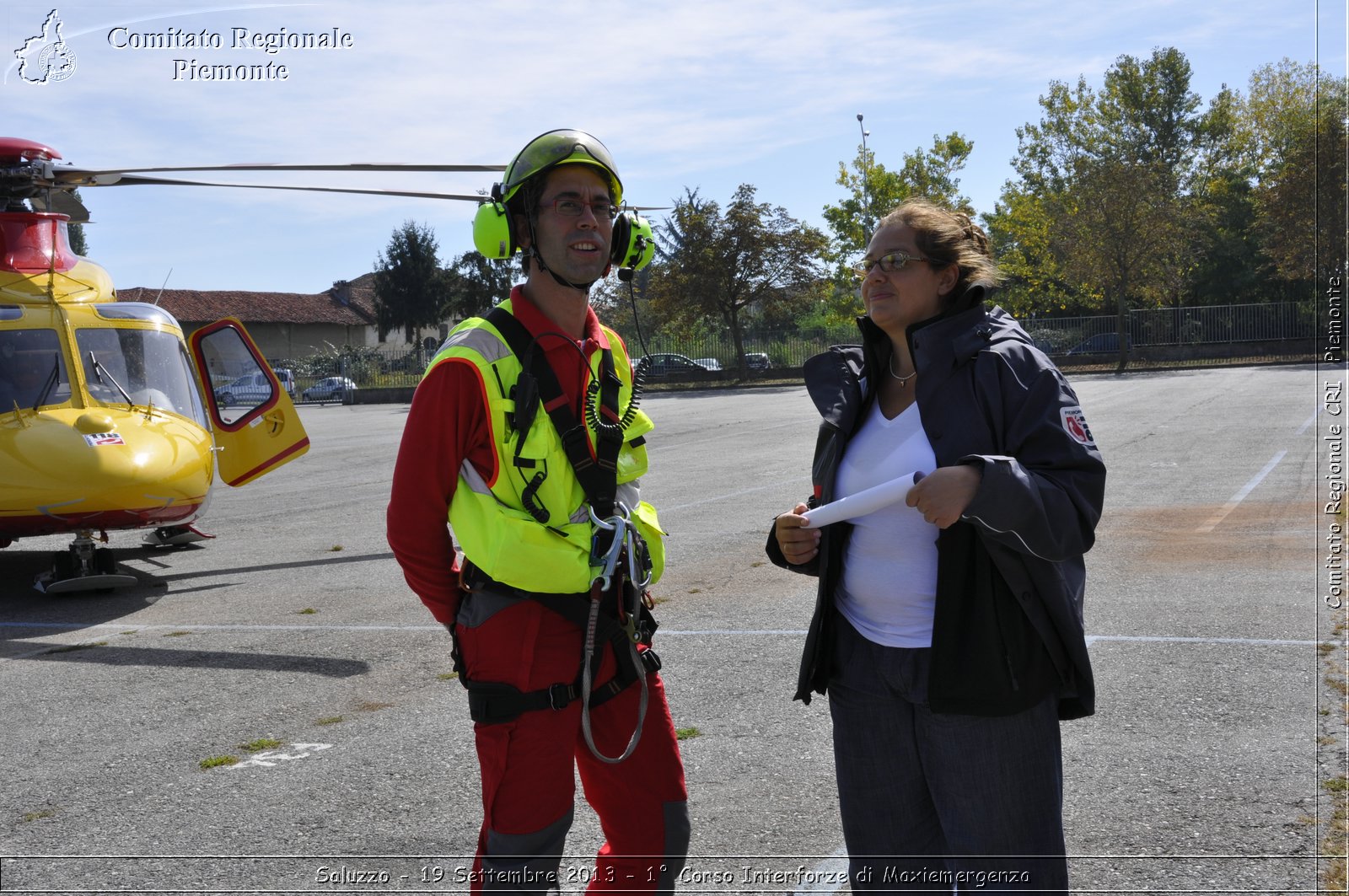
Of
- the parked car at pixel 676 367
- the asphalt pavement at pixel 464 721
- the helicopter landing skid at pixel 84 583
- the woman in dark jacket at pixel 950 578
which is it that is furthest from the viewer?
the parked car at pixel 676 367

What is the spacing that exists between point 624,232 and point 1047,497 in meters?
1.62

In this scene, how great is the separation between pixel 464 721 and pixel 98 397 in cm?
619

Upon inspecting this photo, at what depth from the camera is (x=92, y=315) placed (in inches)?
400

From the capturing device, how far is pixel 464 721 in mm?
5461

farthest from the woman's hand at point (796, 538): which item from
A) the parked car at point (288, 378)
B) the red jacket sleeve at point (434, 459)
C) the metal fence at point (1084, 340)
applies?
the parked car at point (288, 378)

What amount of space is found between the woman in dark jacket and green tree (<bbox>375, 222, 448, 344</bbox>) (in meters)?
Answer: 74.8

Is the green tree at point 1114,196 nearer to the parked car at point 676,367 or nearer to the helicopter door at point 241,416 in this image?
the parked car at point 676,367

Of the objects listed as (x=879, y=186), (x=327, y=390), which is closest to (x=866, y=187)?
(x=879, y=186)

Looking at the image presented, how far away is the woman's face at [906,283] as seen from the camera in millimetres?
2787

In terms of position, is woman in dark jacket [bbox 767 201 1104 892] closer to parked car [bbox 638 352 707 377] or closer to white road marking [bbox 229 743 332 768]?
white road marking [bbox 229 743 332 768]

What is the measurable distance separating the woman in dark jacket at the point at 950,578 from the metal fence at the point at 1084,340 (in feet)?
128

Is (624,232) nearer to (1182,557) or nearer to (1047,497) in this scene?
(1047,497)

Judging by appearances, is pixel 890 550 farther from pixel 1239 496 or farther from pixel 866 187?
→ pixel 866 187

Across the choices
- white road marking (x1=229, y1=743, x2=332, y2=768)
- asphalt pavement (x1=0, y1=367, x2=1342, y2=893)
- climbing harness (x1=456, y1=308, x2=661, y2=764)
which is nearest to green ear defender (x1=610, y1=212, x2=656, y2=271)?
climbing harness (x1=456, y1=308, x2=661, y2=764)
